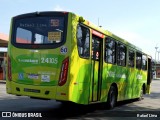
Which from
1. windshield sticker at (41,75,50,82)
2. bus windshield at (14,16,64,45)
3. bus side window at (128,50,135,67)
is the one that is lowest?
windshield sticker at (41,75,50,82)

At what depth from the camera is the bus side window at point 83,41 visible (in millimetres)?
11609

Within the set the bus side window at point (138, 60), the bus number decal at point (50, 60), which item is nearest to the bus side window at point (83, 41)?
the bus number decal at point (50, 60)

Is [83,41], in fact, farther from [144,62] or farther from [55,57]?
[144,62]

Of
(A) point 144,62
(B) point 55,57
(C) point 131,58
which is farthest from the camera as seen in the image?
(A) point 144,62

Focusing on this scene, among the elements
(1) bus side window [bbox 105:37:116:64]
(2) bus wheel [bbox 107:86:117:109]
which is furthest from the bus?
(2) bus wheel [bbox 107:86:117:109]

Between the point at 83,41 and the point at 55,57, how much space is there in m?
1.25

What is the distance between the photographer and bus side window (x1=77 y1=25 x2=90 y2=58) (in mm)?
11609

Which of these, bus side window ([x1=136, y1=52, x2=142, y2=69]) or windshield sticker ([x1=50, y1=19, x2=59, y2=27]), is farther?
bus side window ([x1=136, y1=52, x2=142, y2=69])

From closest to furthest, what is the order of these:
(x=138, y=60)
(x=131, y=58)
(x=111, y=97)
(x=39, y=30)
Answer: (x=39, y=30) → (x=111, y=97) → (x=131, y=58) → (x=138, y=60)

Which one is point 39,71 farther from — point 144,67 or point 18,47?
point 144,67

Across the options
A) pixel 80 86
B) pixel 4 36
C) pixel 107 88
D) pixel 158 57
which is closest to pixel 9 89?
pixel 80 86

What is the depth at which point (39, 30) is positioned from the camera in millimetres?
11719

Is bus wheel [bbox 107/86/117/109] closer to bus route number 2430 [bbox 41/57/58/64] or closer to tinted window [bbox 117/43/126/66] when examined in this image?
tinted window [bbox 117/43/126/66]

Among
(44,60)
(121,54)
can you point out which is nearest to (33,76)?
(44,60)
